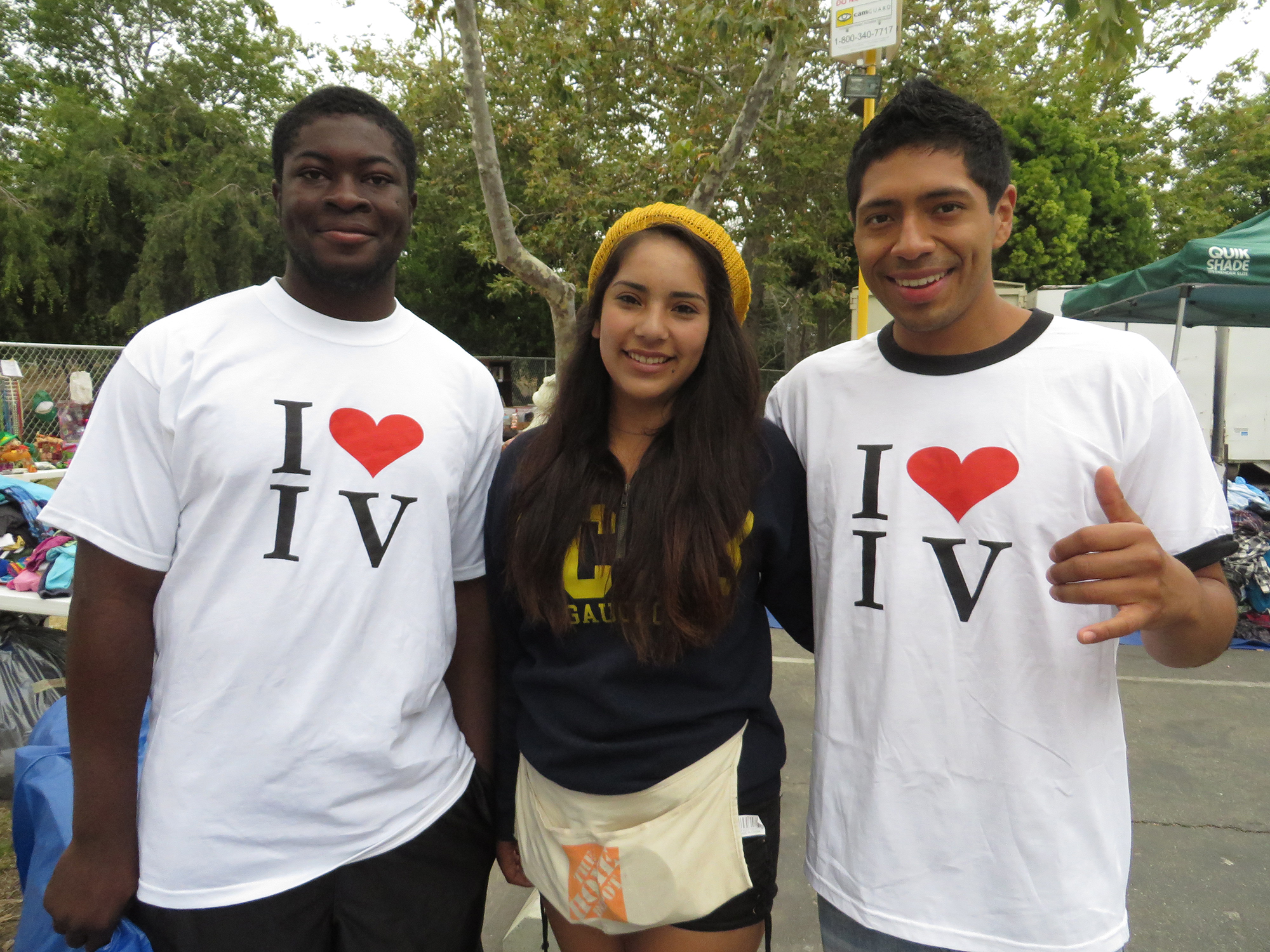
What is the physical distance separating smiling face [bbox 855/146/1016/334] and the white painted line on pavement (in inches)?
159

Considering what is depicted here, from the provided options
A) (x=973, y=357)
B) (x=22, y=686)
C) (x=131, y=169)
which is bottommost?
(x=22, y=686)

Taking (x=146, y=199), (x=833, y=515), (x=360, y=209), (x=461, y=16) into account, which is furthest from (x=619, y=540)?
(x=146, y=199)

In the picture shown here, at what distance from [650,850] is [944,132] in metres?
1.43

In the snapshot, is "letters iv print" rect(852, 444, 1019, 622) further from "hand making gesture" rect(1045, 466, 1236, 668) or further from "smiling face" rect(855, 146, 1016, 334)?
"smiling face" rect(855, 146, 1016, 334)

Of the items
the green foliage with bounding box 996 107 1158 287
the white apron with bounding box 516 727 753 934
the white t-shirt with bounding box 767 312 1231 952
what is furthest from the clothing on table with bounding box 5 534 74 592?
the green foliage with bounding box 996 107 1158 287

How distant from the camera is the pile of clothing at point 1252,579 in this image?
5402mm

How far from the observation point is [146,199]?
66.8 feet

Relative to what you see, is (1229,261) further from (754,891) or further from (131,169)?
(131,169)

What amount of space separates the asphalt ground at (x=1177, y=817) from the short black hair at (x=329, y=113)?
2.37m

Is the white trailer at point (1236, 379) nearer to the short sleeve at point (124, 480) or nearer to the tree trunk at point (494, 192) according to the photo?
the tree trunk at point (494, 192)

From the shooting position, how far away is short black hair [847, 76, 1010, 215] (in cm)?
152

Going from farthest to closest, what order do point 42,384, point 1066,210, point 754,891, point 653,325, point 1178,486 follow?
point 1066,210, point 42,384, point 653,325, point 754,891, point 1178,486

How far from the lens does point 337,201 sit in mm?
1641

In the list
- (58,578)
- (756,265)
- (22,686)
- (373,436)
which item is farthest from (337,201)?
(756,265)
